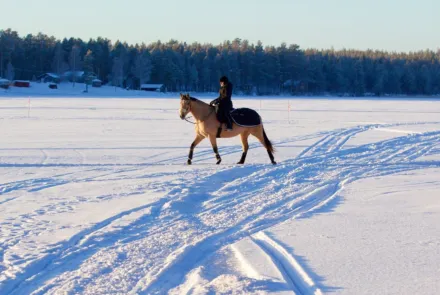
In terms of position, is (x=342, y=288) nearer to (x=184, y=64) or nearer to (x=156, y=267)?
(x=156, y=267)

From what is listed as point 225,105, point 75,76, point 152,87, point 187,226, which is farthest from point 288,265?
point 152,87

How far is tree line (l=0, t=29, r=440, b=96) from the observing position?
380 feet

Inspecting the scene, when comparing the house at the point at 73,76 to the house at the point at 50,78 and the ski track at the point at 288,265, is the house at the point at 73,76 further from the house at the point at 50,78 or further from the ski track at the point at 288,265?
the ski track at the point at 288,265

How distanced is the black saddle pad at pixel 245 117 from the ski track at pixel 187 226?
4.54 ft

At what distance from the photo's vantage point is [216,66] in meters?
129

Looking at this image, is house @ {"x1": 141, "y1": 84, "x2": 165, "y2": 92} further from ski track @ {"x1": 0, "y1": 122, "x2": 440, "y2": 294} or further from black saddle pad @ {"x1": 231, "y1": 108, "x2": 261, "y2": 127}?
ski track @ {"x1": 0, "y1": 122, "x2": 440, "y2": 294}

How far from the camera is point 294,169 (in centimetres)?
1379

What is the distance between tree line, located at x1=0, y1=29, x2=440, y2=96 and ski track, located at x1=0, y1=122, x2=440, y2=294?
100260 millimetres

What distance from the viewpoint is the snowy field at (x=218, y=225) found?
5785 mm

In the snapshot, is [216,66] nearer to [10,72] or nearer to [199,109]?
[10,72]

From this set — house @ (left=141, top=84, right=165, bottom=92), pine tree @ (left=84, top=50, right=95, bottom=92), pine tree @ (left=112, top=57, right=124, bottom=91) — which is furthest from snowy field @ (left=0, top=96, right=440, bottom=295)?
pine tree @ (left=112, top=57, right=124, bottom=91)

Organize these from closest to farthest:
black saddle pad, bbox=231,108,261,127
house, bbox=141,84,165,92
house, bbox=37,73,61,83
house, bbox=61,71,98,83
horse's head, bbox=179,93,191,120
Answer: horse's head, bbox=179,93,191,120 < black saddle pad, bbox=231,108,261,127 < house, bbox=37,73,61,83 < house, bbox=61,71,98,83 < house, bbox=141,84,165,92

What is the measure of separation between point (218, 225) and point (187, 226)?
1.28 feet

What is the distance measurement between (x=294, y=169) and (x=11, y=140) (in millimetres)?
11282
